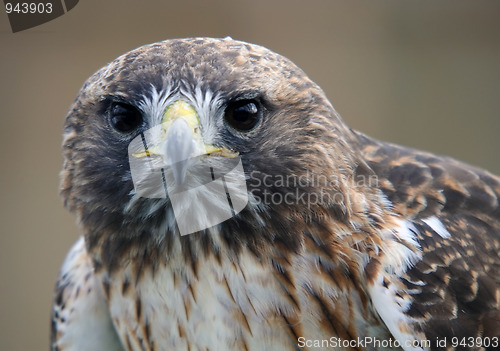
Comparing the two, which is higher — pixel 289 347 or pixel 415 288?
pixel 415 288

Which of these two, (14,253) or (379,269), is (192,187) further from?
(14,253)

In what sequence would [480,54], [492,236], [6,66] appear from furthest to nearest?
[480,54], [6,66], [492,236]

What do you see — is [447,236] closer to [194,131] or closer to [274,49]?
[194,131]

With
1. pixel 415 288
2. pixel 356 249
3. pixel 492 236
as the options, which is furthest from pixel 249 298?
pixel 492 236

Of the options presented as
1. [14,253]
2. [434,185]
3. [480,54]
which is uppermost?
[434,185]

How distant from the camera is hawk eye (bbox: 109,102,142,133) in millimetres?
1581

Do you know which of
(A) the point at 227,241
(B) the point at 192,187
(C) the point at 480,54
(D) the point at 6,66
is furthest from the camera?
(C) the point at 480,54

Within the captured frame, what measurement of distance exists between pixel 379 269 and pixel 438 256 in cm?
17

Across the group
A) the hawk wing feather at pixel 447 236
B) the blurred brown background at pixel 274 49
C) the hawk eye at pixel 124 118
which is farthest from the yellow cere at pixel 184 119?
the blurred brown background at pixel 274 49

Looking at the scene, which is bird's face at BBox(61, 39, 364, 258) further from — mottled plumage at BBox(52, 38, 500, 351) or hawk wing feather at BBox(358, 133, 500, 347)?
hawk wing feather at BBox(358, 133, 500, 347)

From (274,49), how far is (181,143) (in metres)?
2.89

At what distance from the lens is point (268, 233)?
1.65 metres

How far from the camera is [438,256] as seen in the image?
167cm

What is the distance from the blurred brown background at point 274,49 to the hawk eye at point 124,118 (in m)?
2.25
